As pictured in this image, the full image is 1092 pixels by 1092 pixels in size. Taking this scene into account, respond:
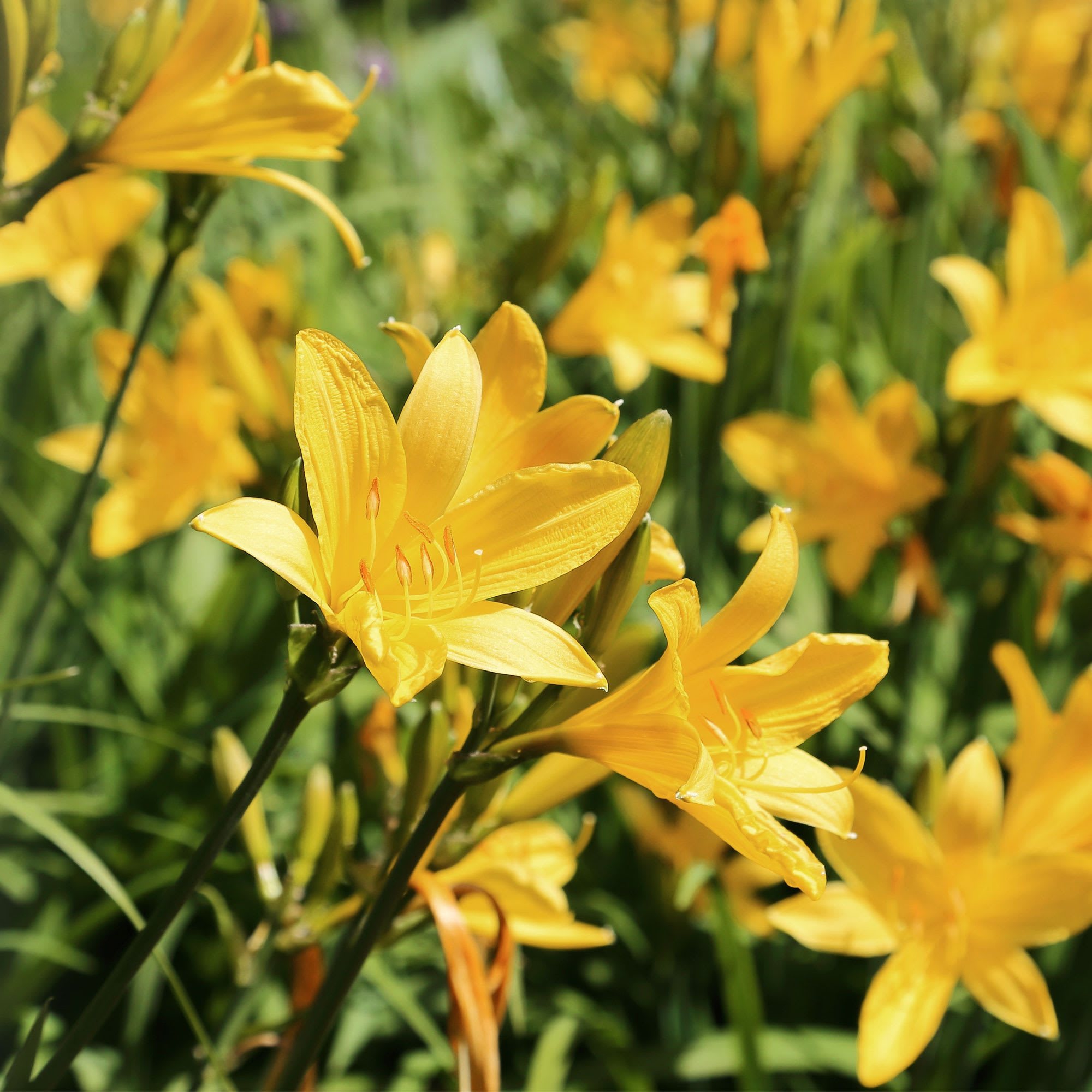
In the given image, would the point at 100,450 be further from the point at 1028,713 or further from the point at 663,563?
the point at 1028,713

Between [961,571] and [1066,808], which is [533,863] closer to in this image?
[1066,808]

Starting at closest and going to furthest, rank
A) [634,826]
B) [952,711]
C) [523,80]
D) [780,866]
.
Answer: [780,866] < [634,826] < [952,711] < [523,80]

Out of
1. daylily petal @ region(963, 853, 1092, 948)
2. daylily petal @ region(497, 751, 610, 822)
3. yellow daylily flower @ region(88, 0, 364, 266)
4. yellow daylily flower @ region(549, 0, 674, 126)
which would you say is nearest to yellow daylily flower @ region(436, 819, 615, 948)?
daylily petal @ region(497, 751, 610, 822)

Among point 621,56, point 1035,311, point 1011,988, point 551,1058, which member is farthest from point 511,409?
point 621,56

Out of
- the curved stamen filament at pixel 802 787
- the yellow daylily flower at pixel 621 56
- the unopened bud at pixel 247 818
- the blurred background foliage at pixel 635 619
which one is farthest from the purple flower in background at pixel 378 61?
the curved stamen filament at pixel 802 787

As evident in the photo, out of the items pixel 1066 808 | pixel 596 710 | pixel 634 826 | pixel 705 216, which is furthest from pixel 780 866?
pixel 705 216
